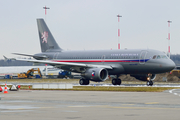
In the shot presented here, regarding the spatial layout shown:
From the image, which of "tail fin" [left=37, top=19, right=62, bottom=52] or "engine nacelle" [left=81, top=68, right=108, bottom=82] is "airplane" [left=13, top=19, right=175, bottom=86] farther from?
"tail fin" [left=37, top=19, right=62, bottom=52]

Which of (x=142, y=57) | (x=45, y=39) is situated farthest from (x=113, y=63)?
(x=45, y=39)

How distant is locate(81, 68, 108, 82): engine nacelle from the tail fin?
12.3 metres

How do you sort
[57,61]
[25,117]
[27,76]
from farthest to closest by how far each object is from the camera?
[27,76]
[57,61]
[25,117]

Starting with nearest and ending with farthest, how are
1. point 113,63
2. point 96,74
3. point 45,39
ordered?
1. point 96,74
2. point 113,63
3. point 45,39

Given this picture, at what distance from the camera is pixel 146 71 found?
48.3 m

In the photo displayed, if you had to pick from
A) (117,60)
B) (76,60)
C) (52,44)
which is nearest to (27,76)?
(52,44)

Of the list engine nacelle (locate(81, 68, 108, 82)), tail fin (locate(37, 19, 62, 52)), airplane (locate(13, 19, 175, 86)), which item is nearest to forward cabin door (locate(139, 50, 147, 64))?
airplane (locate(13, 19, 175, 86))

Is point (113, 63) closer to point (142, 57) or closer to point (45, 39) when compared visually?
point (142, 57)

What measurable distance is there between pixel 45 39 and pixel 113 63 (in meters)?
15.7

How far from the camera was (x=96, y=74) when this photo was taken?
48031 mm

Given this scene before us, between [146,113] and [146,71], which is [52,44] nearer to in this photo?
[146,71]

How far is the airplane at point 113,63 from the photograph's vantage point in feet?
155

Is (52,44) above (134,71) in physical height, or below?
above

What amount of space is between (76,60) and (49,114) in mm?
39828
